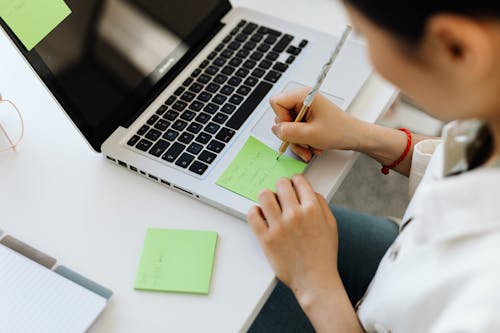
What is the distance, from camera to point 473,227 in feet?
1.64

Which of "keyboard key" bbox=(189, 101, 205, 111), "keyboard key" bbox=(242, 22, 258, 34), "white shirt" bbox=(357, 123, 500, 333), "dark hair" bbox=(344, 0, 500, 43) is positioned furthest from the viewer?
"keyboard key" bbox=(242, 22, 258, 34)

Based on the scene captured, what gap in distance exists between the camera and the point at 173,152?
0.77m

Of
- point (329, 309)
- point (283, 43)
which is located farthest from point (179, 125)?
point (329, 309)

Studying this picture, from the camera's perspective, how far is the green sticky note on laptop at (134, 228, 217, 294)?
2.15 feet

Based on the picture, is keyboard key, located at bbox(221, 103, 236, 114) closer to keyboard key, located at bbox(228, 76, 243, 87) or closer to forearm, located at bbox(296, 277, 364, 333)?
keyboard key, located at bbox(228, 76, 243, 87)

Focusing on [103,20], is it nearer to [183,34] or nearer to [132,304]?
[183,34]

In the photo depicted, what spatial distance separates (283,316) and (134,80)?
436 mm

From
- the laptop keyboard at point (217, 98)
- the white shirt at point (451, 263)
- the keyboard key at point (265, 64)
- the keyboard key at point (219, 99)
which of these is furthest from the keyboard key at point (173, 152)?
the white shirt at point (451, 263)

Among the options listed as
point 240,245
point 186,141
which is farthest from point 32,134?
point 240,245

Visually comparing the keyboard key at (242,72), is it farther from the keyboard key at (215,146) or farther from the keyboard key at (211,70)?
the keyboard key at (215,146)

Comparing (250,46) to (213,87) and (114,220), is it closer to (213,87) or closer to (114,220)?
(213,87)

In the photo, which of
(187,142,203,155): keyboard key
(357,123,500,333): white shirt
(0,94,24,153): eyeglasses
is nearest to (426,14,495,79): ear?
(357,123,500,333): white shirt

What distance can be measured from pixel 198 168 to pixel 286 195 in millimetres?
134

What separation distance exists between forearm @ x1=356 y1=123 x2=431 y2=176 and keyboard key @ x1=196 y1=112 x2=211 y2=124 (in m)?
0.23
